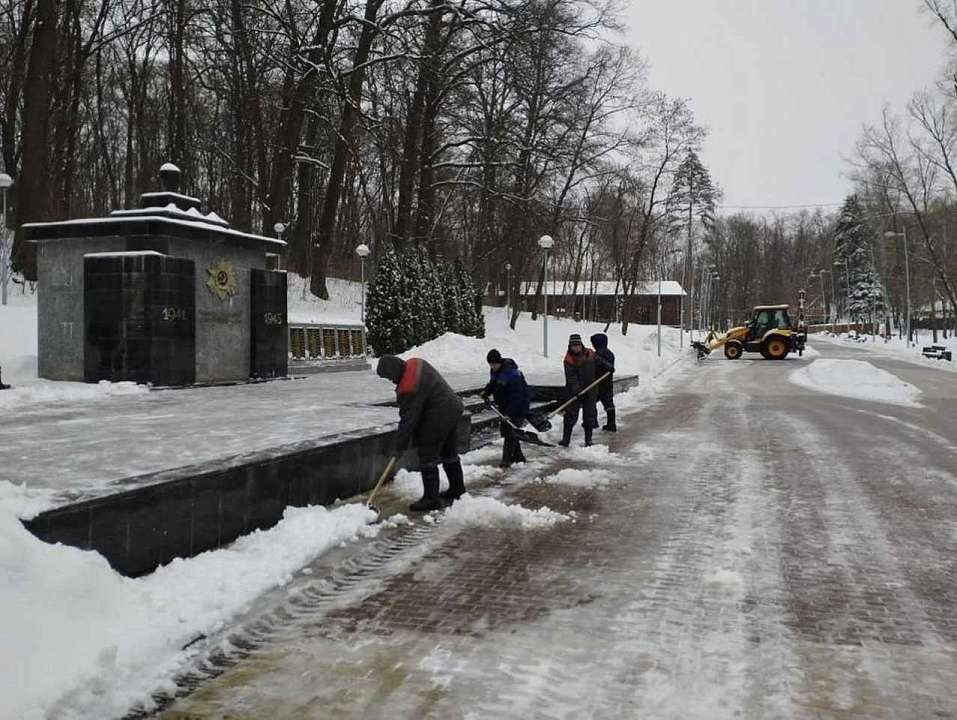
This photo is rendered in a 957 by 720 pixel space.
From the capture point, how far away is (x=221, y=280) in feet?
48.3

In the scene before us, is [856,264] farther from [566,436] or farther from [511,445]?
[511,445]

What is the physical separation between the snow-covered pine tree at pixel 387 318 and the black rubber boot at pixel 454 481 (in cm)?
1666

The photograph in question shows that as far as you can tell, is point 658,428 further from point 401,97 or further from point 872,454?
point 401,97

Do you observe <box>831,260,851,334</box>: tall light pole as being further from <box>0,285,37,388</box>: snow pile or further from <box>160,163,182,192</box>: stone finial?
<box>0,285,37,388</box>: snow pile

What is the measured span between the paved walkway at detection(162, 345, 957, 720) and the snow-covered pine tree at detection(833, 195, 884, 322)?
8165 cm

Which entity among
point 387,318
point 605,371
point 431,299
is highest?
point 431,299

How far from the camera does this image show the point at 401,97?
2388cm

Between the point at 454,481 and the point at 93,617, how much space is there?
4.02 m

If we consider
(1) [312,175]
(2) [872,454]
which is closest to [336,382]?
(2) [872,454]

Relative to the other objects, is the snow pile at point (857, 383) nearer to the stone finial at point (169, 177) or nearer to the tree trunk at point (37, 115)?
the stone finial at point (169, 177)

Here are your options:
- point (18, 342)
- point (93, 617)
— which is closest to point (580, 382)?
point (93, 617)

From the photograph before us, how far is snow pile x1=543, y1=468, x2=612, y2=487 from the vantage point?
28.5ft

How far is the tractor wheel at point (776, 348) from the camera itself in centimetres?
3766

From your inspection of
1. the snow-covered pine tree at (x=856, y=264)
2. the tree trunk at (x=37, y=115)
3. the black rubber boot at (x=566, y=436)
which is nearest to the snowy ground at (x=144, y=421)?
the black rubber boot at (x=566, y=436)
